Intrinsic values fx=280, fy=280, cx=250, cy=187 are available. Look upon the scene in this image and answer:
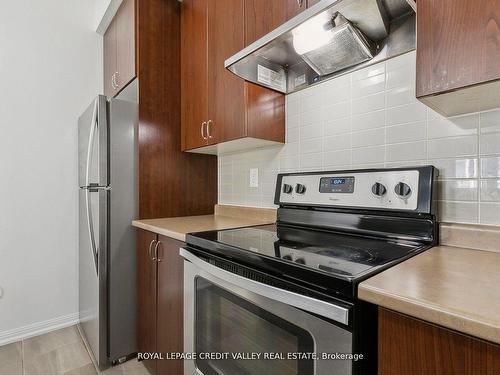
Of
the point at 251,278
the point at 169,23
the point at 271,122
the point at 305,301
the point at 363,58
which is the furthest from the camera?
the point at 169,23

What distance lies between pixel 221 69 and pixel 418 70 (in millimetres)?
1078

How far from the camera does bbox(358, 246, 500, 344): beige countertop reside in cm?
45

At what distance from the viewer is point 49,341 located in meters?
2.04

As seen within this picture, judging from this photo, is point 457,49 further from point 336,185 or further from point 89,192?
point 89,192

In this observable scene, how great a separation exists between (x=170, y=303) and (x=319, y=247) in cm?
86

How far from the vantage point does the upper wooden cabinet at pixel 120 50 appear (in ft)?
6.07

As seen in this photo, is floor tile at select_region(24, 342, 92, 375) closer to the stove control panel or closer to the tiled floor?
the tiled floor

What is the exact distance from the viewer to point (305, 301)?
0.68m

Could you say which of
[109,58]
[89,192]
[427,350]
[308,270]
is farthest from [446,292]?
[109,58]

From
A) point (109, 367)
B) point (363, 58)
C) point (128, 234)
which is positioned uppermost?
point (363, 58)

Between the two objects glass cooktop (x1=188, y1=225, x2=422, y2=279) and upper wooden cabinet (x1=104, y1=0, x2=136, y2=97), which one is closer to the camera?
glass cooktop (x1=188, y1=225, x2=422, y2=279)

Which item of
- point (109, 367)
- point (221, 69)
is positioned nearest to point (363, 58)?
point (221, 69)

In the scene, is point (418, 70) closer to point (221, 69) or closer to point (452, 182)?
point (452, 182)

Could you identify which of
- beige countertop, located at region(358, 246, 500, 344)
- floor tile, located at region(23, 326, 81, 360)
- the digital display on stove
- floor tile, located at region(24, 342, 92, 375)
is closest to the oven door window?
beige countertop, located at region(358, 246, 500, 344)
